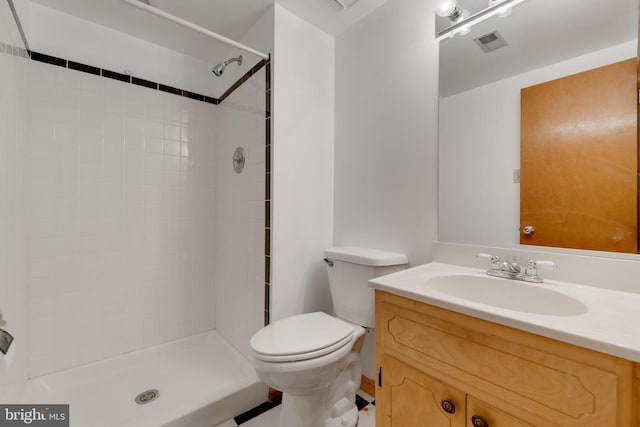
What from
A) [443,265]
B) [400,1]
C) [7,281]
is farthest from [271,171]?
[7,281]

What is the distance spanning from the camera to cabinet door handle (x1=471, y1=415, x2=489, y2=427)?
0.69 metres

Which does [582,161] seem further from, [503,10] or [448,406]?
[448,406]

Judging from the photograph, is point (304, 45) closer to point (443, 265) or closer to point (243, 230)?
point (243, 230)

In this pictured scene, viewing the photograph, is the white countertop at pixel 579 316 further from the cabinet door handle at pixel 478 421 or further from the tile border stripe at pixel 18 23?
the tile border stripe at pixel 18 23

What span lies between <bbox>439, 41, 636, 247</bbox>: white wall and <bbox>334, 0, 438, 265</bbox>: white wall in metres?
0.06

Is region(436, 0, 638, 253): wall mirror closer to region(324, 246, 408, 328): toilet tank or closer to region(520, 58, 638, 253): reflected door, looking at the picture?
region(520, 58, 638, 253): reflected door

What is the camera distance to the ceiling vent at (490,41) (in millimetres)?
1109

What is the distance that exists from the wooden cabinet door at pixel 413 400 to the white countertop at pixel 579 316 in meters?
0.24

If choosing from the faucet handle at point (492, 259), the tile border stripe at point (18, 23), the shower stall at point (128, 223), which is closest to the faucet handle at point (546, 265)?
the faucet handle at point (492, 259)

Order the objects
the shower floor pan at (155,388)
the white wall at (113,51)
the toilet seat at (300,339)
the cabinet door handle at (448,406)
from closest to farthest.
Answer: the cabinet door handle at (448,406) → the toilet seat at (300,339) → the shower floor pan at (155,388) → the white wall at (113,51)

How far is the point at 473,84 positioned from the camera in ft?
3.90

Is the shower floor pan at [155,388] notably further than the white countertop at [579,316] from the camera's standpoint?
Yes

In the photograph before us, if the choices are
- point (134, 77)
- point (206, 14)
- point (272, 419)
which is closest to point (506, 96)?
point (206, 14)
